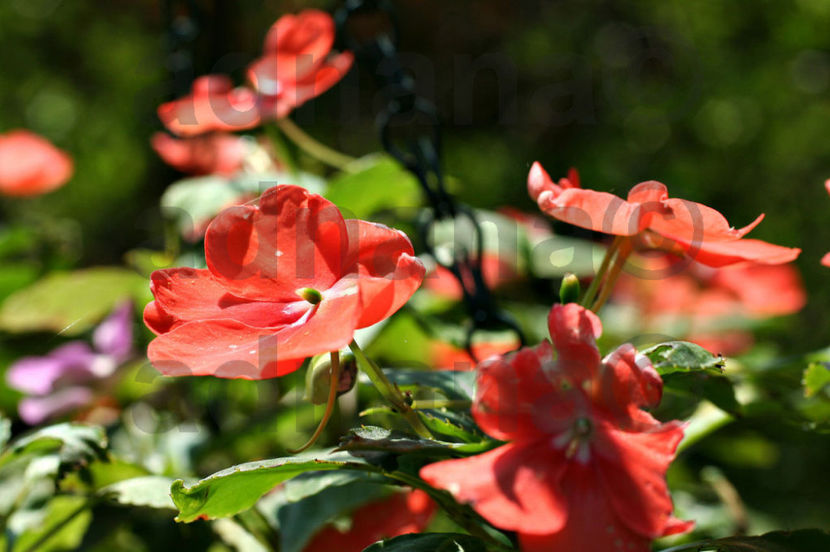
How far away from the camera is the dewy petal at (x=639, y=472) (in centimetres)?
33

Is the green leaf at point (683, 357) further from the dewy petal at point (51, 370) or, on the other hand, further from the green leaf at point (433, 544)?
the dewy petal at point (51, 370)

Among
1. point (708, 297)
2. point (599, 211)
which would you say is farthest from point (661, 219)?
point (708, 297)

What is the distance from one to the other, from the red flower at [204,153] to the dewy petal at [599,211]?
0.82 metres

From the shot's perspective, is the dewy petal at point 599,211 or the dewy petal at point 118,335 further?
the dewy petal at point 118,335

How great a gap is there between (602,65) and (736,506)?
2160 millimetres

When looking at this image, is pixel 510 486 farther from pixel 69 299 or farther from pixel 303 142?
pixel 69 299

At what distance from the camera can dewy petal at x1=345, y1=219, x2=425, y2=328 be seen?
1.21 ft

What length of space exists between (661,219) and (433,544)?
8.4 inches

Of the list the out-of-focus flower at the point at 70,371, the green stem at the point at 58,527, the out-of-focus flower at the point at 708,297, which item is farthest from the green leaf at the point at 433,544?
the out-of-focus flower at the point at 708,297

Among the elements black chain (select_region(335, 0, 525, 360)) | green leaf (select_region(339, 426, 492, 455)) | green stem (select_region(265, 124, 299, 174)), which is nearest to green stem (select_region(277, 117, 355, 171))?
Answer: green stem (select_region(265, 124, 299, 174))

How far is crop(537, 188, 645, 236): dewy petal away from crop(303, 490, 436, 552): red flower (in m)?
0.32

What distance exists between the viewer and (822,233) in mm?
2123

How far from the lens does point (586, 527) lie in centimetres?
34

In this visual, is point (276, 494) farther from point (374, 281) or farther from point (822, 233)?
point (822, 233)
